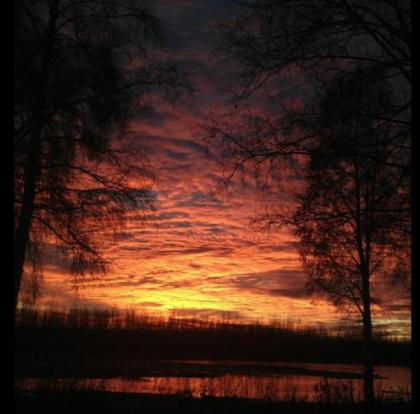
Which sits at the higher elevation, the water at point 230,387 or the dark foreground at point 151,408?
the dark foreground at point 151,408

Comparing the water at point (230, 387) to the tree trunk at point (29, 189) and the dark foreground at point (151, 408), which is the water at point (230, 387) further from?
the tree trunk at point (29, 189)

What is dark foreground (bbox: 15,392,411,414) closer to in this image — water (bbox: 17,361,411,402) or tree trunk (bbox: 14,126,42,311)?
water (bbox: 17,361,411,402)

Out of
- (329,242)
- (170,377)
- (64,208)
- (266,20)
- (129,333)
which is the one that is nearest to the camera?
(266,20)

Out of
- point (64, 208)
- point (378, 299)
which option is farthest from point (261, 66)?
point (378, 299)

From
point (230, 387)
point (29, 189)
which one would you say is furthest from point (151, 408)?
point (230, 387)

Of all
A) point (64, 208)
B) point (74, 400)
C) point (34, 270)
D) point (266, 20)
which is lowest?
point (74, 400)

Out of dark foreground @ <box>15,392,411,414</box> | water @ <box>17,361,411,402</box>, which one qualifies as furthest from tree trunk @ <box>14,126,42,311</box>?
water @ <box>17,361,411,402</box>

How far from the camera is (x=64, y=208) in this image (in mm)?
11797

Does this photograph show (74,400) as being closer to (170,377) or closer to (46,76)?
(46,76)

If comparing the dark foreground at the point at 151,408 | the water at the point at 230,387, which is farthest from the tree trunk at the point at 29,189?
the water at the point at 230,387

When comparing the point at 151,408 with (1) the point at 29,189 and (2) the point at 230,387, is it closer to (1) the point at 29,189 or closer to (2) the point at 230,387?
(1) the point at 29,189

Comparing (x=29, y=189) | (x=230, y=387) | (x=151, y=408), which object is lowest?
(x=230, y=387)

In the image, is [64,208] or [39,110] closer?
[39,110]

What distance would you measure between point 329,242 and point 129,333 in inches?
2665
